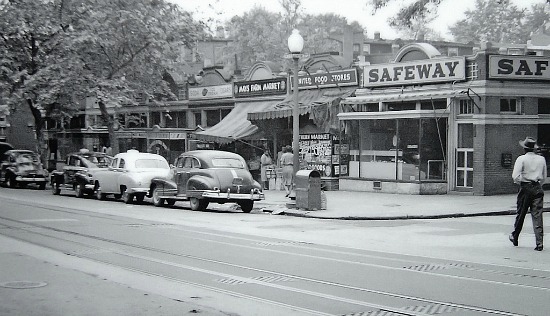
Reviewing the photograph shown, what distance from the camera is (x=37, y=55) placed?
3838 cm

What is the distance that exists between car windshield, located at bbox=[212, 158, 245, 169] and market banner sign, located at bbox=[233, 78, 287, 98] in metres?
11.4

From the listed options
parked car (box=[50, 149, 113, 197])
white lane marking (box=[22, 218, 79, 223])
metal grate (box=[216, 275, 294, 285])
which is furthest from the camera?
parked car (box=[50, 149, 113, 197])

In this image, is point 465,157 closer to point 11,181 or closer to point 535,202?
point 535,202

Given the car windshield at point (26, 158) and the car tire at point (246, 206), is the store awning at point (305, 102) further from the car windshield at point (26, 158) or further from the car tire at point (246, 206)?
the car windshield at point (26, 158)

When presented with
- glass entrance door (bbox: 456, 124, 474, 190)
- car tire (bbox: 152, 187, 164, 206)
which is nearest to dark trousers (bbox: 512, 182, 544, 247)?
glass entrance door (bbox: 456, 124, 474, 190)

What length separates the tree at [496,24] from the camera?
7919cm

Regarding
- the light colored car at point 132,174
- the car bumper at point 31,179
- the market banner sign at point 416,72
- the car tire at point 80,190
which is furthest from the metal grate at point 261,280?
the car bumper at point 31,179

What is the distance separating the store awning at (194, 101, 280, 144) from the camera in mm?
34812

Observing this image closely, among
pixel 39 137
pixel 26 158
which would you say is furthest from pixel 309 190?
pixel 39 137

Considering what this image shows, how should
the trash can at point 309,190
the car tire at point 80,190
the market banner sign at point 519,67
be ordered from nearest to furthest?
the trash can at point 309,190 < the market banner sign at point 519,67 < the car tire at point 80,190

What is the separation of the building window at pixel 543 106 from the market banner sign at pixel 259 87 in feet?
39.8

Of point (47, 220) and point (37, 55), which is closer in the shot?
point (47, 220)

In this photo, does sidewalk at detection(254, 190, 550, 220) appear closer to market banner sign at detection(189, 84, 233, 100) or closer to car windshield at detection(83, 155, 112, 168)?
car windshield at detection(83, 155, 112, 168)

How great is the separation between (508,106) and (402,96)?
394 cm
